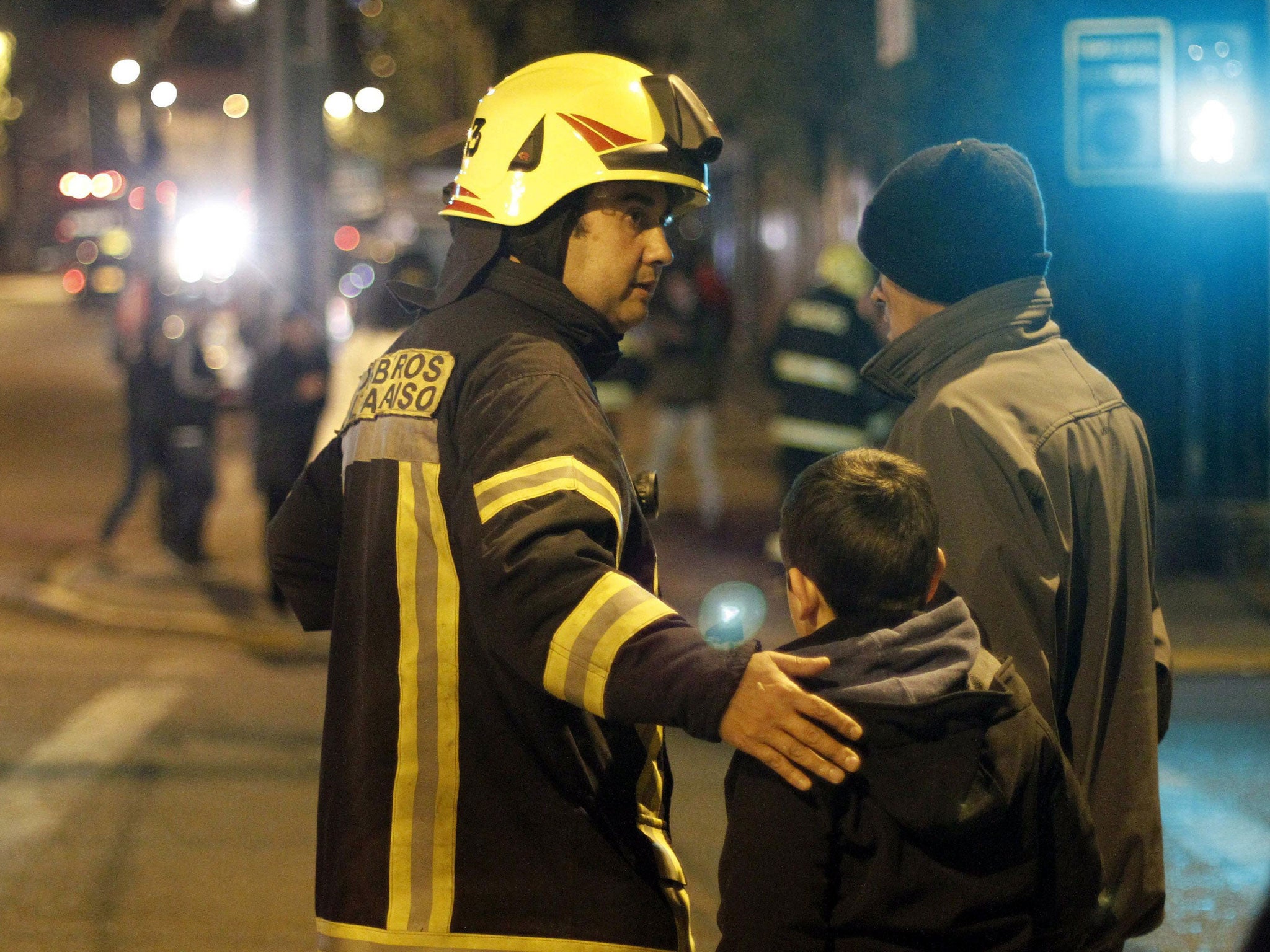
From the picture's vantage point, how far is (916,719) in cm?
228

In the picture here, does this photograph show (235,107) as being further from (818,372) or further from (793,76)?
(818,372)

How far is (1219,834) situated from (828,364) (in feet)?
12.2

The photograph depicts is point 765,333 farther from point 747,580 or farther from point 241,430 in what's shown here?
point 747,580

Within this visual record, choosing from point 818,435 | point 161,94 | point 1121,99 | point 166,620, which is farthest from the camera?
point 161,94

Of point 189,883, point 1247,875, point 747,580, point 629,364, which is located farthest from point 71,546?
point 1247,875

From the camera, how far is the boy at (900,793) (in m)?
→ 2.29

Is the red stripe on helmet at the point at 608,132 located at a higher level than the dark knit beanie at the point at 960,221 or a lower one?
higher

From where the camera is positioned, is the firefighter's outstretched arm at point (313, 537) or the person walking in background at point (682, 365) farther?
the person walking in background at point (682, 365)

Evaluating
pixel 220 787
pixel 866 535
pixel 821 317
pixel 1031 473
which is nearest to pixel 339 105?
pixel 821 317

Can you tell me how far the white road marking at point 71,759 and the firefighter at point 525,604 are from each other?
11.8 feet

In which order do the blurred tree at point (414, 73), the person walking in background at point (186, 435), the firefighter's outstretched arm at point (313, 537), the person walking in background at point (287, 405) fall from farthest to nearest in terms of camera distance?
the blurred tree at point (414, 73), the person walking in background at point (186, 435), the person walking in background at point (287, 405), the firefighter's outstretched arm at point (313, 537)

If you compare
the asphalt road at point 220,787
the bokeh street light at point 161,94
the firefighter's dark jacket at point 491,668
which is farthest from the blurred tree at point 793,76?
the firefighter's dark jacket at point 491,668

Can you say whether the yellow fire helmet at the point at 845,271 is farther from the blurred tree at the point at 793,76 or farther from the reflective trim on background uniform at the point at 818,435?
the blurred tree at the point at 793,76

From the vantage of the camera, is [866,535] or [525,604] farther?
[866,535]
